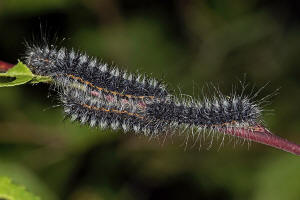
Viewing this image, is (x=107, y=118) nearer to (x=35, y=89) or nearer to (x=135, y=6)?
(x=35, y=89)

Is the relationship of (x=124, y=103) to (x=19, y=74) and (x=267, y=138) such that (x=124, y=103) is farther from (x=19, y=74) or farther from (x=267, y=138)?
(x=267, y=138)

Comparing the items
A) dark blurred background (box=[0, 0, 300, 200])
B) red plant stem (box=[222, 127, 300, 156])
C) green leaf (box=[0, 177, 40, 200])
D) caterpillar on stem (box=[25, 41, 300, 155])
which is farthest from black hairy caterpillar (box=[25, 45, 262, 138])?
dark blurred background (box=[0, 0, 300, 200])

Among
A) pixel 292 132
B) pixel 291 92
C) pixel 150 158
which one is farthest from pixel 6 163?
pixel 291 92

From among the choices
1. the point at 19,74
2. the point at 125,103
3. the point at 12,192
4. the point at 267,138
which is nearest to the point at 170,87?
the point at 125,103

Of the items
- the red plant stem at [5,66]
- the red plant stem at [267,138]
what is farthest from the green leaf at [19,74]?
the red plant stem at [267,138]

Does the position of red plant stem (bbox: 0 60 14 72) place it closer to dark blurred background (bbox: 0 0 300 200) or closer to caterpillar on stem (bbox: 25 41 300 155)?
caterpillar on stem (bbox: 25 41 300 155)

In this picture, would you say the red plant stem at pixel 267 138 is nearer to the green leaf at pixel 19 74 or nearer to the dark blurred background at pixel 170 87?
the green leaf at pixel 19 74
